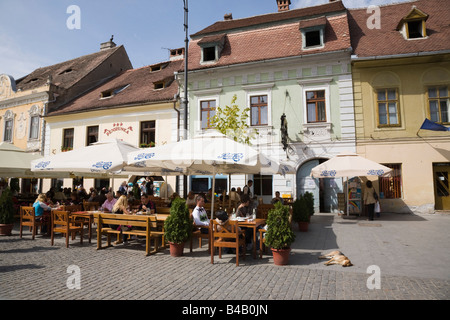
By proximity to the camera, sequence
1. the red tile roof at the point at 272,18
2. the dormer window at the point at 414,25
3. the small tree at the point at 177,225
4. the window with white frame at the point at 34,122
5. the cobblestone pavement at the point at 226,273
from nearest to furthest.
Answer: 1. the cobblestone pavement at the point at 226,273
2. the small tree at the point at 177,225
3. the dormer window at the point at 414,25
4. the red tile roof at the point at 272,18
5. the window with white frame at the point at 34,122

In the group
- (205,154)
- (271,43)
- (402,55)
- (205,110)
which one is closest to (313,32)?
(271,43)

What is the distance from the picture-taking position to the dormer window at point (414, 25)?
15119 mm

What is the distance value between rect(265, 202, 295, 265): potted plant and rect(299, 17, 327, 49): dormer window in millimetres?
12881

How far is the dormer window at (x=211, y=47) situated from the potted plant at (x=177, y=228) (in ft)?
43.3

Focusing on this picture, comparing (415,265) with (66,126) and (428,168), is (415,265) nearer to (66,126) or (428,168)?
(428,168)

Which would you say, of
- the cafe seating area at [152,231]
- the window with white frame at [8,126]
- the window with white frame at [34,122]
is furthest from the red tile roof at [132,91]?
the cafe seating area at [152,231]

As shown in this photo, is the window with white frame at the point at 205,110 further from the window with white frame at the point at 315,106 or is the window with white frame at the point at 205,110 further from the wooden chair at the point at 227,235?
the wooden chair at the point at 227,235

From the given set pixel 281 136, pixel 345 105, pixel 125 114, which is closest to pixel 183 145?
pixel 281 136

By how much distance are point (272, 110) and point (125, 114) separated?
34.3 feet

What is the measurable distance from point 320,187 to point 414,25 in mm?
10462

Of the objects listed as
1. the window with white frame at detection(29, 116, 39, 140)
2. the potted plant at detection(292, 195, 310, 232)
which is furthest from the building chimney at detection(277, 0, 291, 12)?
the window with white frame at detection(29, 116, 39, 140)

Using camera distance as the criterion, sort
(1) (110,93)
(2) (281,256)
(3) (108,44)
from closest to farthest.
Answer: (2) (281,256)
(1) (110,93)
(3) (108,44)

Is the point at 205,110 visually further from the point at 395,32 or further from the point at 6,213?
the point at 395,32

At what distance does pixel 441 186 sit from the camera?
13953 mm
